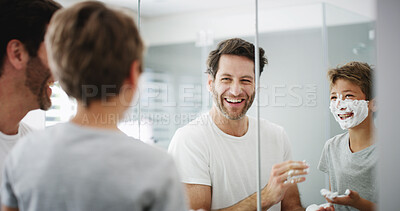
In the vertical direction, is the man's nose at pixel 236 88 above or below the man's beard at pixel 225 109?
above

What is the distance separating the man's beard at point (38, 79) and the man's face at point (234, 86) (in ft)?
2.24

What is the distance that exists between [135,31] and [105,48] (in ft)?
0.29

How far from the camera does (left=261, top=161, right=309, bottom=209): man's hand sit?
4.28 ft

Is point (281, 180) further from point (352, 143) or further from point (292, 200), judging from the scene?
point (352, 143)

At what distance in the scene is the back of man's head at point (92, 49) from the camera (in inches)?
28.8

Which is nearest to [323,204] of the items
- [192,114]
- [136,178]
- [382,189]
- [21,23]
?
[382,189]

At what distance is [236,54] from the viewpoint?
1383 mm

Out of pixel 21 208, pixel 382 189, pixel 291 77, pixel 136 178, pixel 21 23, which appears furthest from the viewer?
pixel 291 77

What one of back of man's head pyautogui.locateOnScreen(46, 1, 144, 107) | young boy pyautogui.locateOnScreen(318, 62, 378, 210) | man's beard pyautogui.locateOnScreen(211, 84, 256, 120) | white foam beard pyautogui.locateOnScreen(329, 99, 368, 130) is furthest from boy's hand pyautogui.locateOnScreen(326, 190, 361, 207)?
back of man's head pyautogui.locateOnScreen(46, 1, 144, 107)

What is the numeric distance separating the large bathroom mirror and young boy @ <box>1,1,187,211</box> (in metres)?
0.56

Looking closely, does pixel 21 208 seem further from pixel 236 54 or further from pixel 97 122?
pixel 236 54

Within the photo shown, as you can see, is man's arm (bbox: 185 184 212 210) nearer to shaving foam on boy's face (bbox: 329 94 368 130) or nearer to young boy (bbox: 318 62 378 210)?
young boy (bbox: 318 62 378 210)

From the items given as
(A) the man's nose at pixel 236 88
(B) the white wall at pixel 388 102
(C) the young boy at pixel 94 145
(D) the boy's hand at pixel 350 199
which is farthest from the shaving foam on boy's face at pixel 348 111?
(C) the young boy at pixel 94 145

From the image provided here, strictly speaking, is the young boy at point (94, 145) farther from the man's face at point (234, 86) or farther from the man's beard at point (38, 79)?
the man's face at point (234, 86)
